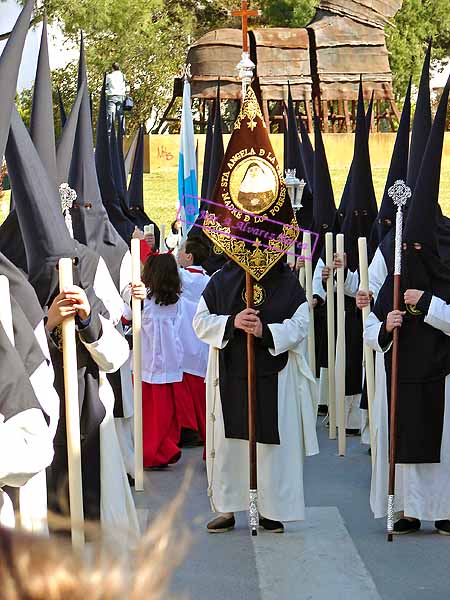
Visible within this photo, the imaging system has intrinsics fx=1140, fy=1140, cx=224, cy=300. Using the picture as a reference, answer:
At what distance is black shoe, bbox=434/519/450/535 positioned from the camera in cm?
659

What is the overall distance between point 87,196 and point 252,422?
6.83ft

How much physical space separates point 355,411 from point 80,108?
410cm

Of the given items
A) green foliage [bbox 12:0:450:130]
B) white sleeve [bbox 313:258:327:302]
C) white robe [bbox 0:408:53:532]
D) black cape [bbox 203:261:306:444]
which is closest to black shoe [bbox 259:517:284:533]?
black cape [bbox 203:261:306:444]

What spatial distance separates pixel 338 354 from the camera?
920cm

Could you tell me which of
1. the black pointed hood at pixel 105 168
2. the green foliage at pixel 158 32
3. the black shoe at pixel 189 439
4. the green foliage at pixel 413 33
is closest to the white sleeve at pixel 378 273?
the black shoe at pixel 189 439

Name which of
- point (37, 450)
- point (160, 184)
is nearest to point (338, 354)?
point (37, 450)

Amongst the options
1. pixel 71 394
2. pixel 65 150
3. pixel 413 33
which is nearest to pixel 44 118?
pixel 65 150

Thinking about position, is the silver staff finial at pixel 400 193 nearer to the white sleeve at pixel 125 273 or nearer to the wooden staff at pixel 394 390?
the wooden staff at pixel 394 390

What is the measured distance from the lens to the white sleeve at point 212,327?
664 cm

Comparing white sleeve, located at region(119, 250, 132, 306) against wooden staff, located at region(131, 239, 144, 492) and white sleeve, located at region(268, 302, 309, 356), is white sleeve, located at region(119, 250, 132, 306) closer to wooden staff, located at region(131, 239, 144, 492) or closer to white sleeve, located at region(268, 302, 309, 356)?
wooden staff, located at region(131, 239, 144, 492)

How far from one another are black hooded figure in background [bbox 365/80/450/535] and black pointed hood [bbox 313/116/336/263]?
4395 millimetres

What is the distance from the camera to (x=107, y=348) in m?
5.39

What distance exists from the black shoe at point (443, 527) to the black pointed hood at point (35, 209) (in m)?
2.92

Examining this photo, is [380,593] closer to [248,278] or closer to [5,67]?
[248,278]
